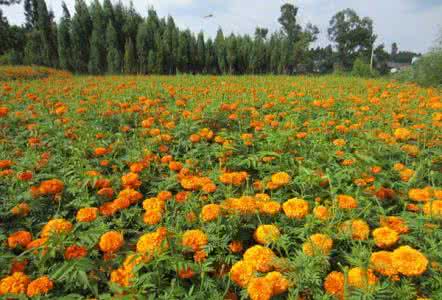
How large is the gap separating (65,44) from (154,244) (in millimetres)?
17653

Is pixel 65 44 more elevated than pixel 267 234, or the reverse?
pixel 65 44

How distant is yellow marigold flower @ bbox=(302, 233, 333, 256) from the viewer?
4.50 ft

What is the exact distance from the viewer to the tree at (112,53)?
15508 mm

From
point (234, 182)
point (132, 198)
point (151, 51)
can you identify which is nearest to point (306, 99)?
point (234, 182)

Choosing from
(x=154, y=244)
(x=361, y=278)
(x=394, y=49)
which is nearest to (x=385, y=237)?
(x=361, y=278)

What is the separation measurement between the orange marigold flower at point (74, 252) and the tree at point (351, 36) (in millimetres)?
54658

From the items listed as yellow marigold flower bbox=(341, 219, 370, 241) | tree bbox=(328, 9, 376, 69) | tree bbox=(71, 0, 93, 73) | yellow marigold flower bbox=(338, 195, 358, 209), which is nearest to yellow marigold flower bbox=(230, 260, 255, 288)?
yellow marigold flower bbox=(341, 219, 370, 241)

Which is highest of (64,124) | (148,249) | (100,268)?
(64,124)

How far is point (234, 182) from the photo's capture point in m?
1.96

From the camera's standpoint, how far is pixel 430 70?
9.10 meters

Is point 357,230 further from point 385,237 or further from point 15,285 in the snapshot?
point 15,285

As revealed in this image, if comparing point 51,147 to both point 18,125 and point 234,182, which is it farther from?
point 234,182

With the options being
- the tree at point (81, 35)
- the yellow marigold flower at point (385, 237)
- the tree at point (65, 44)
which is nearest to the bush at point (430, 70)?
the yellow marigold flower at point (385, 237)

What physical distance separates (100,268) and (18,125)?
297 cm
